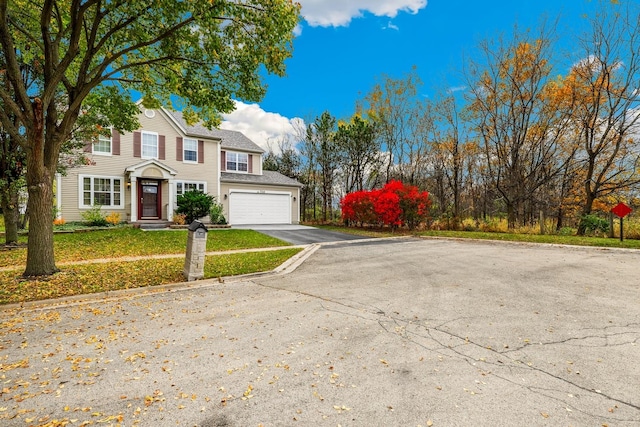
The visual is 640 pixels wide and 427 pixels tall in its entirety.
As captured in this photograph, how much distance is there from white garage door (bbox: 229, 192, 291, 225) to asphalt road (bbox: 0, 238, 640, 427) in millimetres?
15361

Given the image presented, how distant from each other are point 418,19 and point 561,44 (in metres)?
8.94

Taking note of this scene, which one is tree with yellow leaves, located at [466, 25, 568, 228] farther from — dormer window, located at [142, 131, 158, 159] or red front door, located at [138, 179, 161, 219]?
red front door, located at [138, 179, 161, 219]

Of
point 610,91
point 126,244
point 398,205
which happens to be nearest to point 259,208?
point 398,205

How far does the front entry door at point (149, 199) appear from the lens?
58.7 ft

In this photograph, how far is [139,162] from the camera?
57.8ft

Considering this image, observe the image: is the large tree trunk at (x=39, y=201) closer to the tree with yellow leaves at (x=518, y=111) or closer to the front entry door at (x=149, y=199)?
the front entry door at (x=149, y=199)

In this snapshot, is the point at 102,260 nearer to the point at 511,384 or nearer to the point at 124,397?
the point at 124,397

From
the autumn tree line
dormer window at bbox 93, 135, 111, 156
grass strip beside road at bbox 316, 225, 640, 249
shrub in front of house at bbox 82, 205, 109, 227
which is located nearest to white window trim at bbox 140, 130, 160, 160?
dormer window at bbox 93, 135, 111, 156

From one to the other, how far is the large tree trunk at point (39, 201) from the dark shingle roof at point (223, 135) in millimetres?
13709

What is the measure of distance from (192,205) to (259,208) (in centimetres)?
528

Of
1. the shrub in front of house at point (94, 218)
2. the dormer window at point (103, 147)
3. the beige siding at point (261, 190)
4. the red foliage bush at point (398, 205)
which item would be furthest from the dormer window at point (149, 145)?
the red foliage bush at point (398, 205)

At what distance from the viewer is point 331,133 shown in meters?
25.0

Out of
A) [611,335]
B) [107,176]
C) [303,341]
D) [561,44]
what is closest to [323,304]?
[303,341]

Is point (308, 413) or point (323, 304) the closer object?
point (308, 413)
